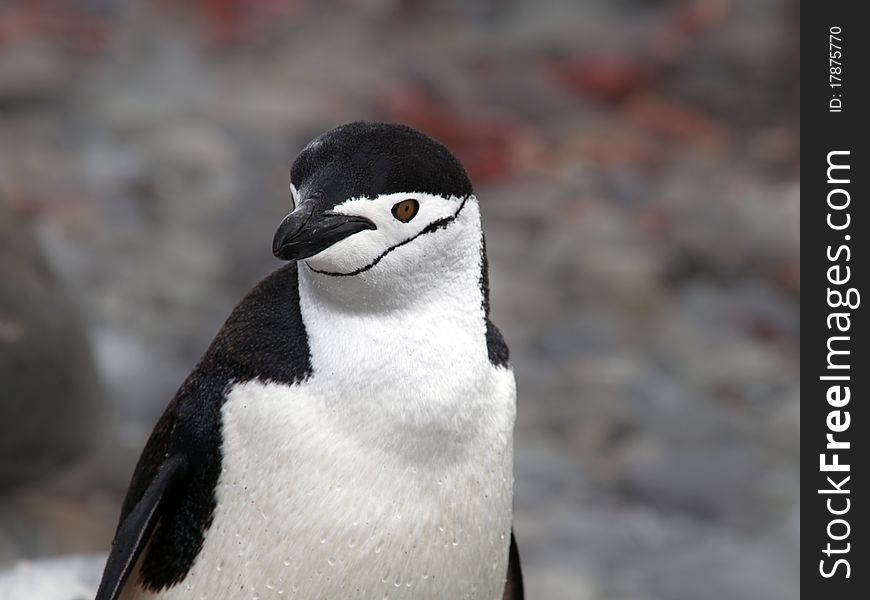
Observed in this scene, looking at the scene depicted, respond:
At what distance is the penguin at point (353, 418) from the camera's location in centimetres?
113

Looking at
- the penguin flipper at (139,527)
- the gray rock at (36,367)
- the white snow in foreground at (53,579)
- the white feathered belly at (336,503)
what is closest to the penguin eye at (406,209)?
the white feathered belly at (336,503)

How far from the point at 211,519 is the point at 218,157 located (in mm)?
3077

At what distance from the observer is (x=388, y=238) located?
1108 mm

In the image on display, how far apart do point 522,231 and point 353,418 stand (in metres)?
2.90

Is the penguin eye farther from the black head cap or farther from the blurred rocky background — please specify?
the blurred rocky background

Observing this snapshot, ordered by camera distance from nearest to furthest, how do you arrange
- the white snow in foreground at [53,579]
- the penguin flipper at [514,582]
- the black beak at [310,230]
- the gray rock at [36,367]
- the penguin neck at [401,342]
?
1. the black beak at [310,230]
2. the penguin neck at [401,342]
3. the penguin flipper at [514,582]
4. the white snow in foreground at [53,579]
5. the gray rock at [36,367]

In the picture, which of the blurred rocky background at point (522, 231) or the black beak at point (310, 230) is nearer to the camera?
the black beak at point (310, 230)

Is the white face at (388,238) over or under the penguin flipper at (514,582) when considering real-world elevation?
over

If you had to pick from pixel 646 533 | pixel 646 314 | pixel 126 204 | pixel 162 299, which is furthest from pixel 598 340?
pixel 126 204

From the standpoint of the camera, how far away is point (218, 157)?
421 cm

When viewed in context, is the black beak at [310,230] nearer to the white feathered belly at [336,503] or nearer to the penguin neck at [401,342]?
the penguin neck at [401,342]

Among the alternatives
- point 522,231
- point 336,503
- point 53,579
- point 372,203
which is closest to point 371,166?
point 372,203

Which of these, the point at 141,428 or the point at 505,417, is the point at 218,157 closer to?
the point at 141,428

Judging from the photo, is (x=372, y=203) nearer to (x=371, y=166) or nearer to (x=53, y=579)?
(x=371, y=166)
